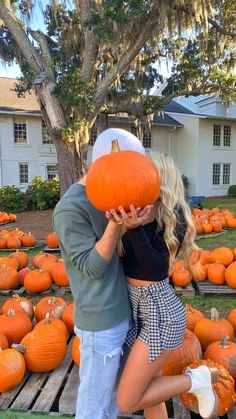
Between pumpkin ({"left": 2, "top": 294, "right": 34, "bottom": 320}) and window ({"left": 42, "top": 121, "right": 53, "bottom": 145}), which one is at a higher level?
window ({"left": 42, "top": 121, "right": 53, "bottom": 145})

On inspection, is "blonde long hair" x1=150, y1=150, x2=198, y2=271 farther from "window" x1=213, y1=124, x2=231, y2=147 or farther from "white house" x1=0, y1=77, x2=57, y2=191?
"window" x1=213, y1=124, x2=231, y2=147

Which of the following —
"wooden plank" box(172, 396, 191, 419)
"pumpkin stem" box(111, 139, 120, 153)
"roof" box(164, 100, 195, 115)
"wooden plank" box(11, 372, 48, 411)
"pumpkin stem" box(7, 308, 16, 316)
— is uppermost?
"roof" box(164, 100, 195, 115)

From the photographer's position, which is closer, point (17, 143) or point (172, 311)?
point (172, 311)

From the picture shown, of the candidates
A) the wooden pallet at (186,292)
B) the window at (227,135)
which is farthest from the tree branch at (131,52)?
the window at (227,135)

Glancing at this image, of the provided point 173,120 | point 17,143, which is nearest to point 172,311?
point 17,143

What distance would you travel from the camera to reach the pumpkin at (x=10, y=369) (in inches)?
98.0

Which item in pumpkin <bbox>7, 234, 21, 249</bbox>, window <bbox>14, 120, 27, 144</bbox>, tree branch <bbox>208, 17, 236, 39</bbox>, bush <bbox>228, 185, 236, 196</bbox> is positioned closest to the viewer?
pumpkin <bbox>7, 234, 21, 249</bbox>

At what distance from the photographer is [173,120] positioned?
24938 mm

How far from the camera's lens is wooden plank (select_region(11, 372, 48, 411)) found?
2.40m

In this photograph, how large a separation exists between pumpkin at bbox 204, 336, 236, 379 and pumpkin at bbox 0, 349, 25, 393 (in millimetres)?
1311

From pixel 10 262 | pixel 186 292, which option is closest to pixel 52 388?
pixel 186 292

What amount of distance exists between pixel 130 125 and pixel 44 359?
71.0 ft

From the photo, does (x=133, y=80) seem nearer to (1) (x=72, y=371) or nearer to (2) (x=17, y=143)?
(2) (x=17, y=143)

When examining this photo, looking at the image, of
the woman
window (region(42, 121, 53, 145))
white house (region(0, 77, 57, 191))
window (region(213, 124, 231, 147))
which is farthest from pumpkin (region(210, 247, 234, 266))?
window (region(213, 124, 231, 147))
